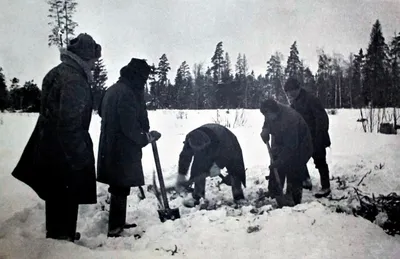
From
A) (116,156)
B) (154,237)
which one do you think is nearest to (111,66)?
(116,156)

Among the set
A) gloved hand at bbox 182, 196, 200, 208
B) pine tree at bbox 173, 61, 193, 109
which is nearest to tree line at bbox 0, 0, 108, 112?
pine tree at bbox 173, 61, 193, 109

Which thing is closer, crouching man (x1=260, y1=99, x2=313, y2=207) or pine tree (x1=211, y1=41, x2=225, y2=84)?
pine tree (x1=211, y1=41, x2=225, y2=84)

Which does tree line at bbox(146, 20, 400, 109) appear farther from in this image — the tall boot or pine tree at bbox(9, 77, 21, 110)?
pine tree at bbox(9, 77, 21, 110)

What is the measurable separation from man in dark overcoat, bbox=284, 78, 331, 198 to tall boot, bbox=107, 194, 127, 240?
2047 mm

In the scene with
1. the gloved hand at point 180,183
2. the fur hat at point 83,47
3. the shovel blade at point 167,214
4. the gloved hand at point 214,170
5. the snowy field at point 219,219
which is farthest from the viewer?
the gloved hand at point 180,183

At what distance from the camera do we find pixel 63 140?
2.36 m

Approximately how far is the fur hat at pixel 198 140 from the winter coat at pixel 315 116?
3.73ft

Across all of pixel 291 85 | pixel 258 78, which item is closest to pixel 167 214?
pixel 258 78

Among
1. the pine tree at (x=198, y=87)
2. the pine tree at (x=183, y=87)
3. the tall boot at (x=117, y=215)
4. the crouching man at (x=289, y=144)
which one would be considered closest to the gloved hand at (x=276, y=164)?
the crouching man at (x=289, y=144)

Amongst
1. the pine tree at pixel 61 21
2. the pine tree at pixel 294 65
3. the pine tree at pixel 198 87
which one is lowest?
the pine tree at pixel 198 87

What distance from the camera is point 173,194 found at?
166 inches

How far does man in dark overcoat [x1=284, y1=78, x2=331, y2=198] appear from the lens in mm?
3680

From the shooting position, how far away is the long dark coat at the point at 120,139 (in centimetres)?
286

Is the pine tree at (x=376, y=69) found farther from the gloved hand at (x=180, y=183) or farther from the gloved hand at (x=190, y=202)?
the gloved hand at (x=180, y=183)
